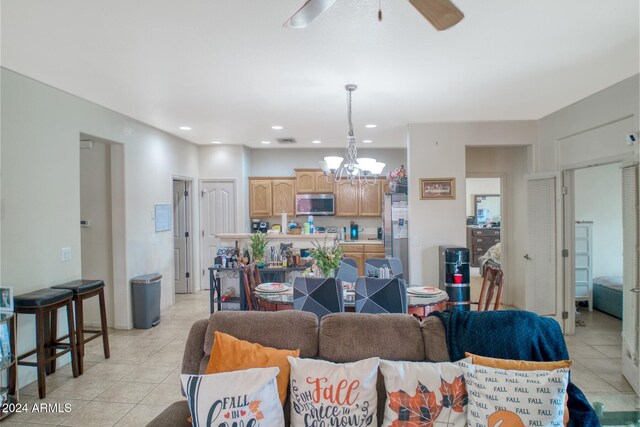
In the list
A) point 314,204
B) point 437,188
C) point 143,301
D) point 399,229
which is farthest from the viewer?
point 314,204

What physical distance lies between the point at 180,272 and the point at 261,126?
324 centimetres

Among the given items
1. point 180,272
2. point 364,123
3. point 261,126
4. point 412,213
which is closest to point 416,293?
point 412,213

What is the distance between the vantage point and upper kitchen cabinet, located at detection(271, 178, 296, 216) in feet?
23.3

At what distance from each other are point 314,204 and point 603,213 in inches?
185

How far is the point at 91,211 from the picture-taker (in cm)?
475

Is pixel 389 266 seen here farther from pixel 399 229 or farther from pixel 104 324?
pixel 104 324

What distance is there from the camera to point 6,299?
270cm

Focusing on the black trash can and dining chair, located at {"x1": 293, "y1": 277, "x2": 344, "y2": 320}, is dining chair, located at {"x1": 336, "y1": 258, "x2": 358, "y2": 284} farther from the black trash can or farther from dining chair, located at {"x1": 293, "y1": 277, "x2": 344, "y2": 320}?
the black trash can

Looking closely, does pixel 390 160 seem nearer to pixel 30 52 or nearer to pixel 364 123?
pixel 364 123

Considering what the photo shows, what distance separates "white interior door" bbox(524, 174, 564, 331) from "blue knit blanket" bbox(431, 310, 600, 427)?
3202 millimetres

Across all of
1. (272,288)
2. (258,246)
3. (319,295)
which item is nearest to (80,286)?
(272,288)

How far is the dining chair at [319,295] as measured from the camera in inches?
114

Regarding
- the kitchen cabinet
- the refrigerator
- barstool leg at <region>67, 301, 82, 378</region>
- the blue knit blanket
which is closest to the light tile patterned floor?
barstool leg at <region>67, 301, 82, 378</region>

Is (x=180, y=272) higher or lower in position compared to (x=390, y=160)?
→ lower
